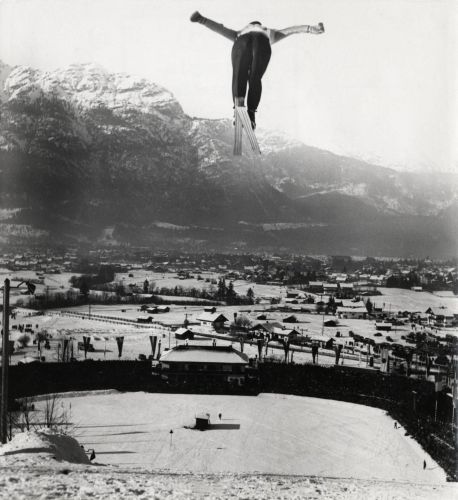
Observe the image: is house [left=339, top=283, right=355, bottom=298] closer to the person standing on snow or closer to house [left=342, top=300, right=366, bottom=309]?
house [left=342, top=300, right=366, bottom=309]

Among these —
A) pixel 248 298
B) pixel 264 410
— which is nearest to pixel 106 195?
pixel 248 298

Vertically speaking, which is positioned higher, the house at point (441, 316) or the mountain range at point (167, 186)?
the mountain range at point (167, 186)

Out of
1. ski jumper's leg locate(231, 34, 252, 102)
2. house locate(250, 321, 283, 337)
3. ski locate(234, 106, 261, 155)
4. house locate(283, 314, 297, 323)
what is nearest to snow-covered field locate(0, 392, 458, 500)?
ski locate(234, 106, 261, 155)

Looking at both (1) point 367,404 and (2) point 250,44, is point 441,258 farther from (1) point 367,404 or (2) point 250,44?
(2) point 250,44

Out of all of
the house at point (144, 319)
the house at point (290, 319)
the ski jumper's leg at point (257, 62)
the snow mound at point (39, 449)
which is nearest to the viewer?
the snow mound at point (39, 449)

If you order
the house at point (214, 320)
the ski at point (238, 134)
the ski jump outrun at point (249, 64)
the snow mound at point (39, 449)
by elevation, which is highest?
the ski jump outrun at point (249, 64)

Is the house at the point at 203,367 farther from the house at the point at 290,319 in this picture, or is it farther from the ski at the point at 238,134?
the ski at the point at 238,134

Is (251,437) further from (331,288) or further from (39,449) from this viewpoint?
(331,288)

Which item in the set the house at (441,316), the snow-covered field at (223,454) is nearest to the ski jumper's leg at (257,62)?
the snow-covered field at (223,454)
